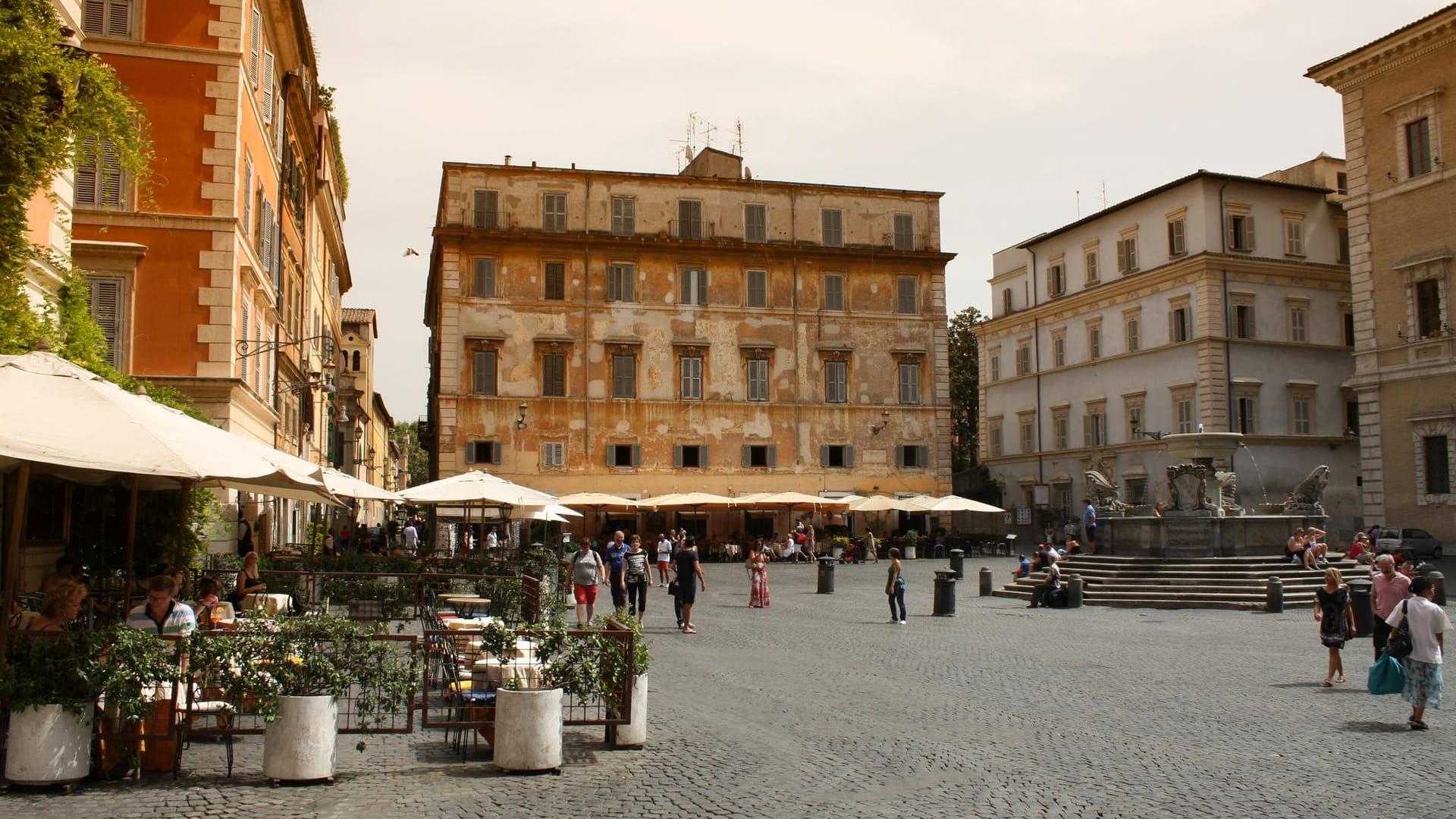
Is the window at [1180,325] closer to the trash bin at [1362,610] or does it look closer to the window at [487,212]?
the window at [487,212]

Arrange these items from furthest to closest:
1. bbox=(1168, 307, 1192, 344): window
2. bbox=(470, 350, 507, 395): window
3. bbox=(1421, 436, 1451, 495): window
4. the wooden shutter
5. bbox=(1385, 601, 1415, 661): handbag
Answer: bbox=(1168, 307, 1192, 344): window < bbox=(470, 350, 507, 395): window < bbox=(1421, 436, 1451, 495): window < the wooden shutter < bbox=(1385, 601, 1415, 661): handbag

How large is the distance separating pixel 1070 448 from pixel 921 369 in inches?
396

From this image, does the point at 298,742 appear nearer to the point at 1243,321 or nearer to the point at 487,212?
the point at 487,212

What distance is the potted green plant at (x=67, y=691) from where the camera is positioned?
24.4 feet

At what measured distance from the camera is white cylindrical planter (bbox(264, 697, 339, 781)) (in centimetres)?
785

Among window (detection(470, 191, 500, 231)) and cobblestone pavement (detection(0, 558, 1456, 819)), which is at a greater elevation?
window (detection(470, 191, 500, 231))

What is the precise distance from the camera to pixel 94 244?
20.0 m

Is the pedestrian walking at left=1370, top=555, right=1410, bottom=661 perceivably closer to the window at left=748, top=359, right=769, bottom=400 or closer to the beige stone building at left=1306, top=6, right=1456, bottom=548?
the beige stone building at left=1306, top=6, right=1456, bottom=548

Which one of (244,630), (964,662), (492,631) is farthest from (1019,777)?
(964,662)

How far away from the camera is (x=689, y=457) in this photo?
150ft

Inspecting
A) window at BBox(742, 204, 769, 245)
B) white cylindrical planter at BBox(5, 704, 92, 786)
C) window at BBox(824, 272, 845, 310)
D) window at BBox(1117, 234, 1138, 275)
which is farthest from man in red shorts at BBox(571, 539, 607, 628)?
window at BBox(1117, 234, 1138, 275)

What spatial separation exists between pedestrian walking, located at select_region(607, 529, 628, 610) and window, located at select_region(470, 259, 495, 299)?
70.7 ft

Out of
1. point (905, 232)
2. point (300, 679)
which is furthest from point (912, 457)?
point (300, 679)

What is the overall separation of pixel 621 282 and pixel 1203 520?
25.6 m
